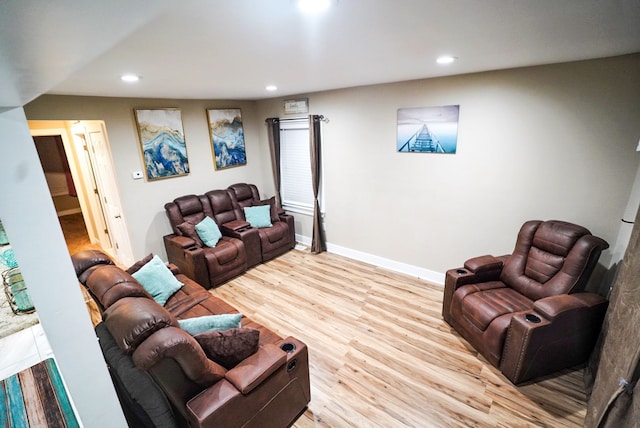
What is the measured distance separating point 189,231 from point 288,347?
2546mm

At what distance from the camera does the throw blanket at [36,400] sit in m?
1.19

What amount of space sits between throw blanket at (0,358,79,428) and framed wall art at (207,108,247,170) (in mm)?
3728

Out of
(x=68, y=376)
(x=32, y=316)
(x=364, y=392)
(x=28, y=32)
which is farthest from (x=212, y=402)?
(x=28, y=32)

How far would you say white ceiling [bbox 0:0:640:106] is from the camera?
55cm

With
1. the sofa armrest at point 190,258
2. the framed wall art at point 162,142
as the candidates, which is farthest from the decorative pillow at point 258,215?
the framed wall art at point 162,142

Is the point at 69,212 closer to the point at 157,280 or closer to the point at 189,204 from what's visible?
the point at 189,204

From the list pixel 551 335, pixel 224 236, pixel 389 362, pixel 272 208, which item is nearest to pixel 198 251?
pixel 224 236

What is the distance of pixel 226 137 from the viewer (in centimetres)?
479

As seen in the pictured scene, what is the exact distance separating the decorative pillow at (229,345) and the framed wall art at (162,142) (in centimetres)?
307

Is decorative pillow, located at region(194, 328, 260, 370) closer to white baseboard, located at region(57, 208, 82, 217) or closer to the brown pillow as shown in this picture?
the brown pillow

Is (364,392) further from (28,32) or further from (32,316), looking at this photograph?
(28,32)

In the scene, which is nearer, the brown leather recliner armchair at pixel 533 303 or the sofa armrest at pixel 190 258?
the brown leather recliner armchair at pixel 533 303

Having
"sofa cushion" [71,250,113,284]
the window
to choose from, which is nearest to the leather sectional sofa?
the window

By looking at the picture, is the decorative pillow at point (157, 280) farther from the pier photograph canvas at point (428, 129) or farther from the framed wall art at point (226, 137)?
the pier photograph canvas at point (428, 129)
